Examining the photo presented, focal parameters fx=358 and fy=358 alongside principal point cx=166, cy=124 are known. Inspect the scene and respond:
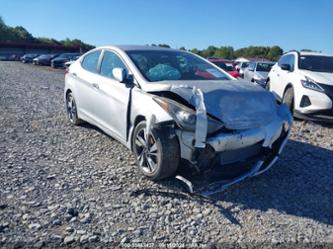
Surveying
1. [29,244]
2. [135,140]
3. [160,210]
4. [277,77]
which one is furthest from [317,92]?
[29,244]

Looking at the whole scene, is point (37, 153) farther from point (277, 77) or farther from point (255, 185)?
point (277, 77)

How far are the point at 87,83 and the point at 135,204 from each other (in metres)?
2.84

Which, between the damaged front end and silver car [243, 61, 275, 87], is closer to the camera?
the damaged front end

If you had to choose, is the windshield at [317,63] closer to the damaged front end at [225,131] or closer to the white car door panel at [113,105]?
the damaged front end at [225,131]

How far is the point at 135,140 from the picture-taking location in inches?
176

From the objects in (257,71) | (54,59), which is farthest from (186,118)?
(54,59)

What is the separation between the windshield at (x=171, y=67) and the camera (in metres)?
4.83

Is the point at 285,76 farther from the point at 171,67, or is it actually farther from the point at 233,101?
the point at 233,101

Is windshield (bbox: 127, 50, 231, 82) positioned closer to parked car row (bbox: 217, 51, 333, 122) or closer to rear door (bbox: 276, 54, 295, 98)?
parked car row (bbox: 217, 51, 333, 122)

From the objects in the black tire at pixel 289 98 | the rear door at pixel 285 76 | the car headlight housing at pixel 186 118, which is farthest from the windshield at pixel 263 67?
the car headlight housing at pixel 186 118

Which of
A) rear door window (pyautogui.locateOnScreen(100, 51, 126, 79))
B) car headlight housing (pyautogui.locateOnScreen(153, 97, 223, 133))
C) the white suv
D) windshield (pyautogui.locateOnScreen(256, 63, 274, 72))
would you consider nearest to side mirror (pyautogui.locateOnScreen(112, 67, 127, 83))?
rear door window (pyautogui.locateOnScreen(100, 51, 126, 79))

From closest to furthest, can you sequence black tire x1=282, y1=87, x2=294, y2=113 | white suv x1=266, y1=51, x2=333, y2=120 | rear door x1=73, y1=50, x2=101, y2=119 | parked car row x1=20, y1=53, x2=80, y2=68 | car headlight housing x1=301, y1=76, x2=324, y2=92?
rear door x1=73, y1=50, x2=101, y2=119 < white suv x1=266, y1=51, x2=333, y2=120 < car headlight housing x1=301, y1=76, x2=324, y2=92 < black tire x1=282, y1=87, x2=294, y2=113 < parked car row x1=20, y1=53, x2=80, y2=68

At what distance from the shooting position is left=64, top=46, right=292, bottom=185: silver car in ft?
12.5

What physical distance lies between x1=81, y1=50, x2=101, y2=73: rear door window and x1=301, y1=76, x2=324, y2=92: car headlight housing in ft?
14.4
